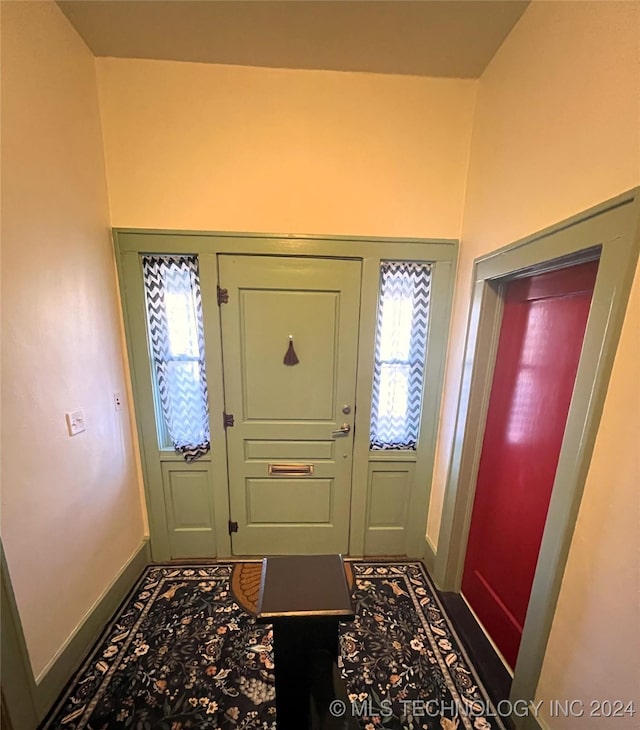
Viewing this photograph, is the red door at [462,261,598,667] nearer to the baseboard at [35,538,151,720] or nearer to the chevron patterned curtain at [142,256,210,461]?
the chevron patterned curtain at [142,256,210,461]

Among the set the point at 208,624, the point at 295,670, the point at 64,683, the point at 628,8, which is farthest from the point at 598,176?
the point at 64,683

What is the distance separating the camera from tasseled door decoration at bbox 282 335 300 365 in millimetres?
1979

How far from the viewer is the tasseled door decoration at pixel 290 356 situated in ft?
6.49

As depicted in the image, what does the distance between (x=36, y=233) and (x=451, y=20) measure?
2.10m

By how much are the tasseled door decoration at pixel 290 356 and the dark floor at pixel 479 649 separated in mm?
1760

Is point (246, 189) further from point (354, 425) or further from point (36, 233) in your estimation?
point (354, 425)

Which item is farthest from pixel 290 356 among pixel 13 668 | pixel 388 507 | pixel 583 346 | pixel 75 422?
pixel 13 668

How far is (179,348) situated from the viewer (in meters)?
2.00

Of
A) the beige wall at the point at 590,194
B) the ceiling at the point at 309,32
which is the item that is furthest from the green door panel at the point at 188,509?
the ceiling at the point at 309,32

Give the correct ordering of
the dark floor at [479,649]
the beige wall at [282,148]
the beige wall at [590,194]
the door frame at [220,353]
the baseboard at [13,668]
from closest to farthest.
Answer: the beige wall at [590,194] < the baseboard at [13,668] < the dark floor at [479,649] < the beige wall at [282,148] < the door frame at [220,353]

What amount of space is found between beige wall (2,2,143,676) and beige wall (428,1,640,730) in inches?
83.2

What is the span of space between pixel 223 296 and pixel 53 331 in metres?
0.84

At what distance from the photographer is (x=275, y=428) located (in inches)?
81.8

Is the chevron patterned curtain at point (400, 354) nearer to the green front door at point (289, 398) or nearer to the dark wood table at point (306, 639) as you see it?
the green front door at point (289, 398)
